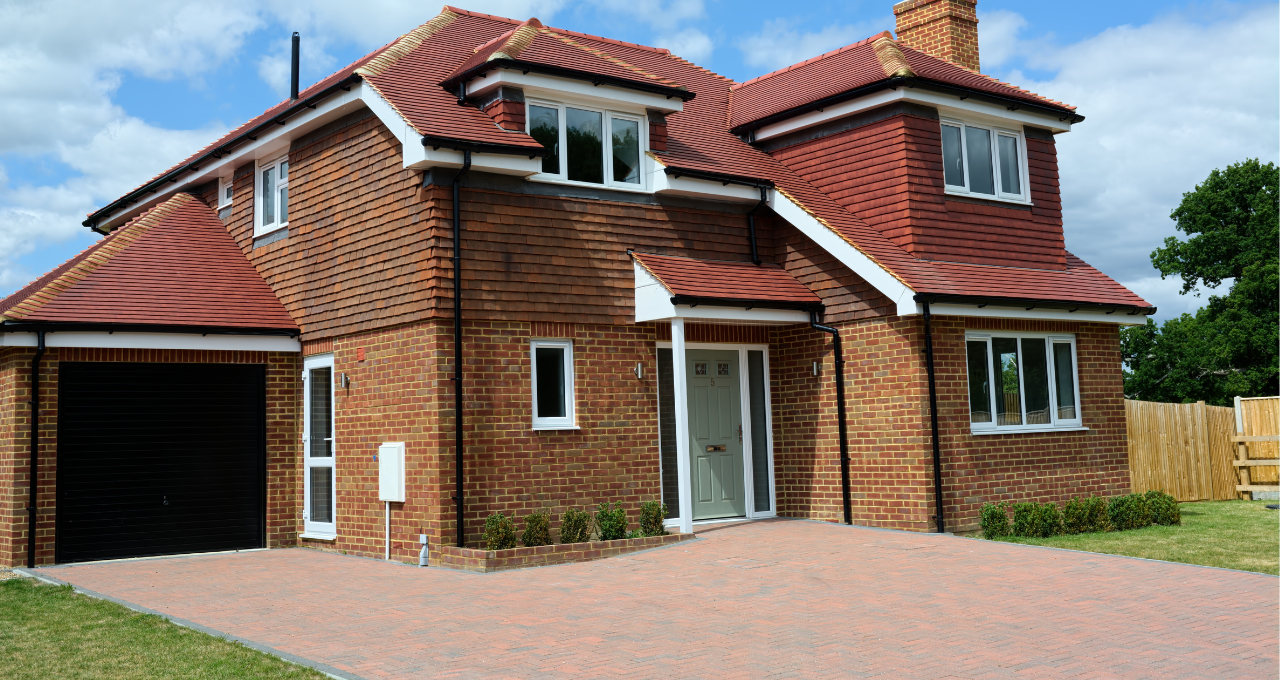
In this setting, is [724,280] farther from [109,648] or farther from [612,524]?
[109,648]

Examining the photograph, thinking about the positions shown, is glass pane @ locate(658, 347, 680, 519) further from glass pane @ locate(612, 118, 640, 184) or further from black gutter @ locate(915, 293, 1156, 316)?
black gutter @ locate(915, 293, 1156, 316)

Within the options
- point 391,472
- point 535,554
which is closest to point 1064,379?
point 535,554

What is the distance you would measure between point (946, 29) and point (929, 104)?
4.07 metres

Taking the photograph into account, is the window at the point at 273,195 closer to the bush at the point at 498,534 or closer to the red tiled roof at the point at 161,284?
the red tiled roof at the point at 161,284

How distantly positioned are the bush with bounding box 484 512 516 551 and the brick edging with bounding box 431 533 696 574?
17 centimetres

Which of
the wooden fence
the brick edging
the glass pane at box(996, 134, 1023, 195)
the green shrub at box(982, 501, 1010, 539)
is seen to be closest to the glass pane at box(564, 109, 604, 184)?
the brick edging

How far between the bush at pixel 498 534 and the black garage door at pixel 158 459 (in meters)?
4.32

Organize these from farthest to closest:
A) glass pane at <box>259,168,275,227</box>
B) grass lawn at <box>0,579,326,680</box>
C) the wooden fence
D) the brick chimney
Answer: the wooden fence, the brick chimney, glass pane at <box>259,168,275,227</box>, grass lawn at <box>0,579,326,680</box>

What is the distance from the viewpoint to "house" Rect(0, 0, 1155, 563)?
1231 cm

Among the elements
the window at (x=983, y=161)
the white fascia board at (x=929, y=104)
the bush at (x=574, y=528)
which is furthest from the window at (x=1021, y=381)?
the bush at (x=574, y=528)

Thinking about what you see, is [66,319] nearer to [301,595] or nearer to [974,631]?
[301,595]

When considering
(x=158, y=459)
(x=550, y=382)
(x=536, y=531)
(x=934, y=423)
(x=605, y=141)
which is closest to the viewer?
(x=536, y=531)

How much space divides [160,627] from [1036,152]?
13330 mm

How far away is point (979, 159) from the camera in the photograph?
601 inches
